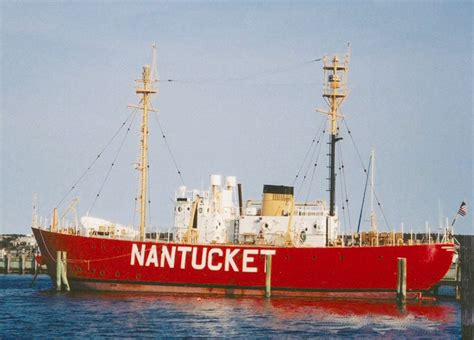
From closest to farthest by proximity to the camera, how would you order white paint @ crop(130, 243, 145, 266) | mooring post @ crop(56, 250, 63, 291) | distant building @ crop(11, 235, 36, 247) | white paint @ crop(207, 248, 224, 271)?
white paint @ crop(207, 248, 224, 271), white paint @ crop(130, 243, 145, 266), mooring post @ crop(56, 250, 63, 291), distant building @ crop(11, 235, 36, 247)

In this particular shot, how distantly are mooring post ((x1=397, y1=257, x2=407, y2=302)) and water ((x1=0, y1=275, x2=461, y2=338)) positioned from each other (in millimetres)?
665

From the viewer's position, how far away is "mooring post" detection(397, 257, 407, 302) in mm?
33469

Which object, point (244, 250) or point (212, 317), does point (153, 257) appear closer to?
point (244, 250)

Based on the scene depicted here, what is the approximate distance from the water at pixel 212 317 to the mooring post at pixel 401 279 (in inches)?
26.2

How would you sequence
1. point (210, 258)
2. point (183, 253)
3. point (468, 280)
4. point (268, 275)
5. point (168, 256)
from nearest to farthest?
point (468, 280), point (268, 275), point (210, 258), point (183, 253), point (168, 256)

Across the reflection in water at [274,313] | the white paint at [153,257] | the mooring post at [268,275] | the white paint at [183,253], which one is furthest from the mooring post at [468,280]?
the white paint at [153,257]

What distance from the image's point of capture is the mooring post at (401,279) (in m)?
33.5

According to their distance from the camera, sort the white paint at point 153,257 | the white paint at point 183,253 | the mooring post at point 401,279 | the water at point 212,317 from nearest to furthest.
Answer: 1. the water at point 212,317
2. the mooring post at point 401,279
3. the white paint at point 183,253
4. the white paint at point 153,257

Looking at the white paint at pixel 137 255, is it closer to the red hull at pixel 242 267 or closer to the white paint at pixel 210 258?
the red hull at pixel 242 267

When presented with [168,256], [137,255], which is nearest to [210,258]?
[168,256]

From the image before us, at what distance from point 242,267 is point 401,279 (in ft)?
23.6

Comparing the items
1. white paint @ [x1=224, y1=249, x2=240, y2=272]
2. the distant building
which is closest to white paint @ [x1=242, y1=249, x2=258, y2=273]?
white paint @ [x1=224, y1=249, x2=240, y2=272]

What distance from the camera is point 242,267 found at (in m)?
35.5

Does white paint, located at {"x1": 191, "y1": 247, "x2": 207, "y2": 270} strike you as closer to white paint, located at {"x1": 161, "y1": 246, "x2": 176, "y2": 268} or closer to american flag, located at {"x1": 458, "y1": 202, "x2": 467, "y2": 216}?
white paint, located at {"x1": 161, "y1": 246, "x2": 176, "y2": 268}
